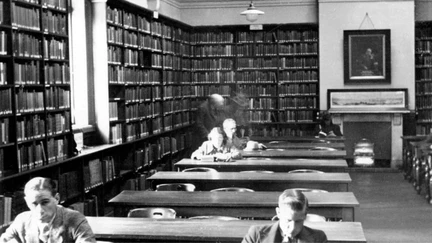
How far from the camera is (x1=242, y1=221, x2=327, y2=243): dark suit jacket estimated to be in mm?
3656

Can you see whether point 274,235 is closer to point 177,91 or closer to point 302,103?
point 177,91

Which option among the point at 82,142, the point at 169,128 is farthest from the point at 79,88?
the point at 169,128

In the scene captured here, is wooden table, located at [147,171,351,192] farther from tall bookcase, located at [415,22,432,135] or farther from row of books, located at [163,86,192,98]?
tall bookcase, located at [415,22,432,135]

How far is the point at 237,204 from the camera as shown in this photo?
5719 mm

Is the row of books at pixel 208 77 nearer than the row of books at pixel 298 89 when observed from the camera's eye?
No

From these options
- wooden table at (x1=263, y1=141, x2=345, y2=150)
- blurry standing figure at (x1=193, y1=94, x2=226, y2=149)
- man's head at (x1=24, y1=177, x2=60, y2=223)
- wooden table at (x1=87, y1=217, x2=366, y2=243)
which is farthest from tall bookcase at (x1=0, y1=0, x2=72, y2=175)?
blurry standing figure at (x1=193, y1=94, x2=226, y2=149)

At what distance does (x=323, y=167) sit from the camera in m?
8.34

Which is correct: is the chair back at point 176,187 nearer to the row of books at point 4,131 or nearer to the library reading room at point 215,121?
the library reading room at point 215,121

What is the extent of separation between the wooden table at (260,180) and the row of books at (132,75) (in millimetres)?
2647

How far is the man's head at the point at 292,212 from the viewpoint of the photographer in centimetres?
359

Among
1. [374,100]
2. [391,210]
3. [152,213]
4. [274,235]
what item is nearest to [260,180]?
[152,213]

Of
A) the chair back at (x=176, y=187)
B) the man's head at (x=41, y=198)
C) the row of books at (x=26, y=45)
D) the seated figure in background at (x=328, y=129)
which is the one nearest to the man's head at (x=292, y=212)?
the man's head at (x=41, y=198)

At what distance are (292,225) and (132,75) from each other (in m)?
7.15

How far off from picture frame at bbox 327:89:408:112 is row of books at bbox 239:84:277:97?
4.25 feet
